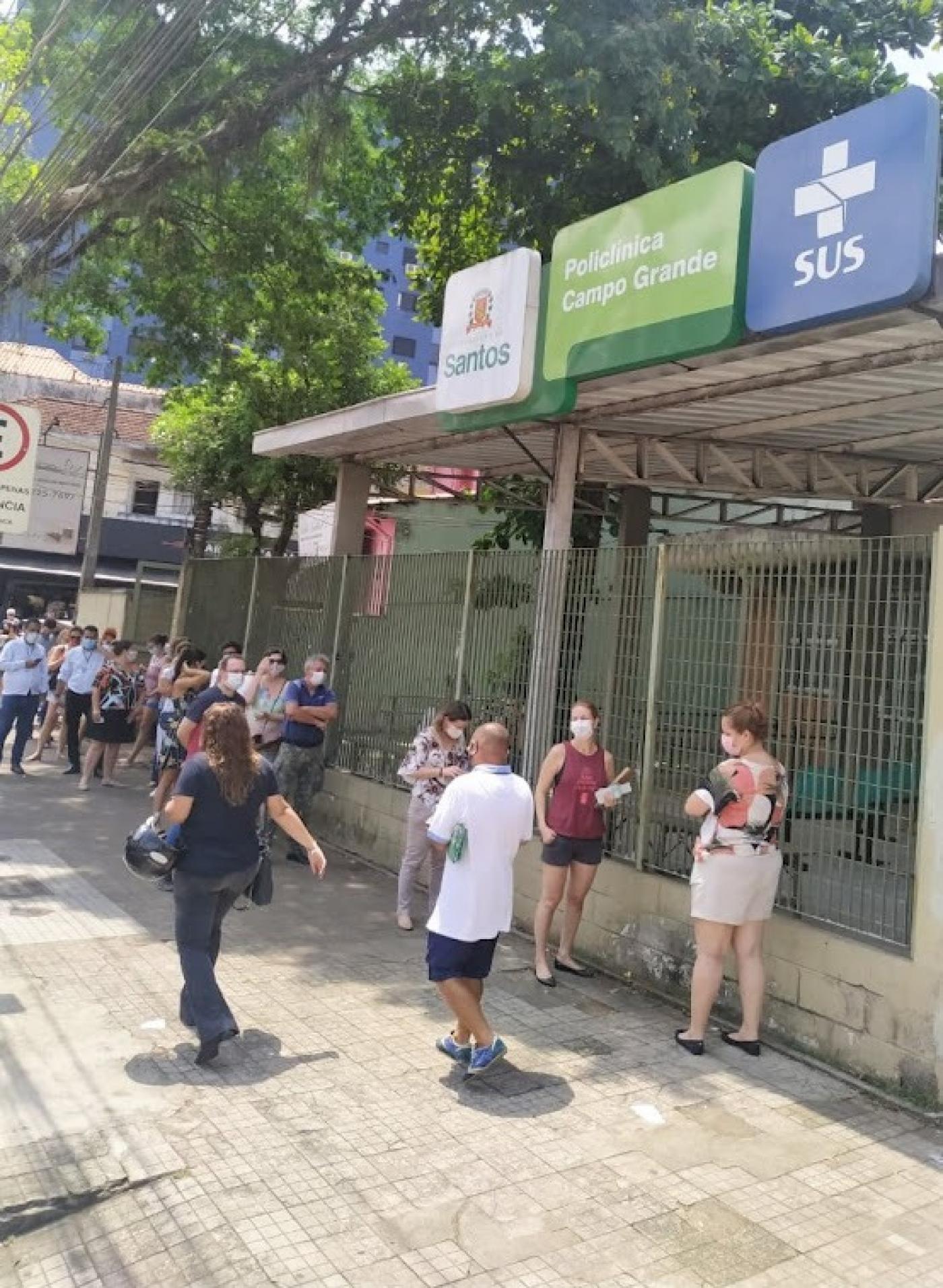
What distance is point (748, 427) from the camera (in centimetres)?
868

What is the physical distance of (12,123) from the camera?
10.1 m

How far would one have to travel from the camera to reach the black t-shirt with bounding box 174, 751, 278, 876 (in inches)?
185

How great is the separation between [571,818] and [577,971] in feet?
3.26

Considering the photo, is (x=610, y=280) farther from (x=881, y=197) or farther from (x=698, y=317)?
(x=881, y=197)

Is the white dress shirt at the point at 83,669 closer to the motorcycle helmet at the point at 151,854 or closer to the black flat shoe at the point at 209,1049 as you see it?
the motorcycle helmet at the point at 151,854

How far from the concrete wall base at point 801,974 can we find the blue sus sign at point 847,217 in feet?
10.6

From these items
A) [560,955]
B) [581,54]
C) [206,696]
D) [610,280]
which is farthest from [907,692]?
[581,54]

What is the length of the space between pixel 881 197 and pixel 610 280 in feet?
6.50

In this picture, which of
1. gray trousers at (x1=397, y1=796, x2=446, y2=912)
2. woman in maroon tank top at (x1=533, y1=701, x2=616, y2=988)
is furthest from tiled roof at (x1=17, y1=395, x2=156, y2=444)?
woman in maroon tank top at (x1=533, y1=701, x2=616, y2=988)

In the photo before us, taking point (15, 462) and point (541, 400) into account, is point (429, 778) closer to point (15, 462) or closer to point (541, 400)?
point (541, 400)

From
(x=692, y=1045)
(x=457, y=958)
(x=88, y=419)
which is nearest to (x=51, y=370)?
(x=88, y=419)

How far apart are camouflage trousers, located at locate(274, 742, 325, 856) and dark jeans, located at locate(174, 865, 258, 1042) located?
4.03 m

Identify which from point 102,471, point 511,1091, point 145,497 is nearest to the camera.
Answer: point 511,1091

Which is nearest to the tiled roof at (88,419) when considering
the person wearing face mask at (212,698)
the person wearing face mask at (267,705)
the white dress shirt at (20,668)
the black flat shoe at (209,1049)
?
the white dress shirt at (20,668)
